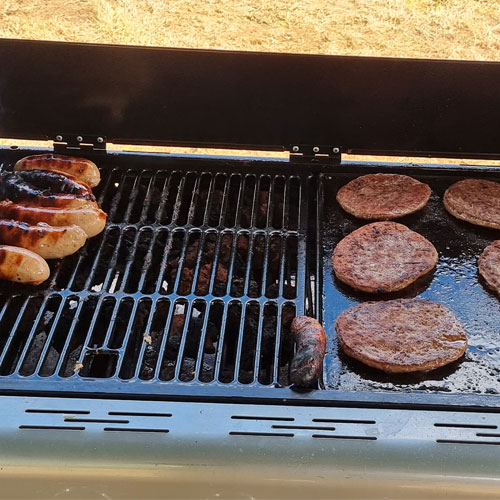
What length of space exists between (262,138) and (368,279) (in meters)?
0.92

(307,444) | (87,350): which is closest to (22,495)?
(87,350)

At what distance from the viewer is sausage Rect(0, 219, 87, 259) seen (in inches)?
93.4

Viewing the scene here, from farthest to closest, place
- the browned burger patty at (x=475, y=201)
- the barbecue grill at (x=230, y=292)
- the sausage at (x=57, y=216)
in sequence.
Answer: the browned burger patty at (x=475, y=201) < the sausage at (x=57, y=216) < the barbecue grill at (x=230, y=292)

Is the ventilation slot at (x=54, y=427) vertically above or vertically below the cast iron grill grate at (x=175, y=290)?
below

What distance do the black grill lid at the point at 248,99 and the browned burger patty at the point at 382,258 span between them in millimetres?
526

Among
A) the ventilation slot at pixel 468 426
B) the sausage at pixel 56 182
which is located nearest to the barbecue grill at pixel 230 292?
the ventilation slot at pixel 468 426

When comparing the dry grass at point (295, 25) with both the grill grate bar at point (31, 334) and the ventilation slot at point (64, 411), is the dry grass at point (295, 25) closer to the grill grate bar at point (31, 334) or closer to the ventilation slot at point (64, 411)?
the grill grate bar at point (31, 334)

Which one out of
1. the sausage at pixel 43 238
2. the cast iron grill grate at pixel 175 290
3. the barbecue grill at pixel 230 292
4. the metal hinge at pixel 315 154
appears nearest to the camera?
the barbecue grill at pixel 230 292

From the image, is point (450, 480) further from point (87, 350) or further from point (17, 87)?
point (17, 87)

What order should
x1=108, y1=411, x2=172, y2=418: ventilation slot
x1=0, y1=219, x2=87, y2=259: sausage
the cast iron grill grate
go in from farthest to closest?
1. x1=0, y1=219, x2=87, y2=259: sausage
2. the cast iron grill grate
3. x1=108, y1=411, x2=172, y2=418: ventilation slot

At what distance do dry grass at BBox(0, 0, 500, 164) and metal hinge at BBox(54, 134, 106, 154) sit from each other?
8.77 feet

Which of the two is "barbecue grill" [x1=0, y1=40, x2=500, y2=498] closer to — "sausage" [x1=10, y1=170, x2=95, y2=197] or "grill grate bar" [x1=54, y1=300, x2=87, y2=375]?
"grill grate bar" [x1=54, y1=300, x2=87, y2=375]

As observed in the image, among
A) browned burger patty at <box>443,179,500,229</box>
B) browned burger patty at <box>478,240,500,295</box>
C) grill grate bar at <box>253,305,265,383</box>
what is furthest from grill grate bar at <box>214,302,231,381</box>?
browned burger patty at <box>443,179,500,229</box>

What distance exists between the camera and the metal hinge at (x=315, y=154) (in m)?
2.91
